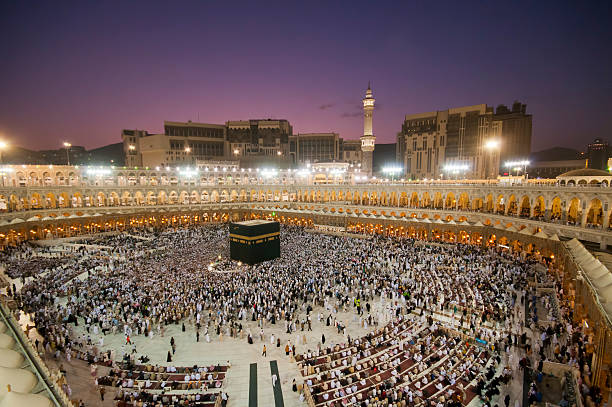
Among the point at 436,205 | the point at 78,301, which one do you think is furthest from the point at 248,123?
the point at 78,301

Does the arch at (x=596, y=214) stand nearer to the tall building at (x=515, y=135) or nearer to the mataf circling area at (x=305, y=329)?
the mataf circling area at (x=305, y=329)

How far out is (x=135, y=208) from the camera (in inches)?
1510

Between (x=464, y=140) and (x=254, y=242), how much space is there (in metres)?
50.8

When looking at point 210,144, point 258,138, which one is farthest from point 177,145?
point 258,138

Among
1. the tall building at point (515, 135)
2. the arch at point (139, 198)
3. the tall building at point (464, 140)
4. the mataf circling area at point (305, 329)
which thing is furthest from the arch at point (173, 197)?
the tall building at point (515, 135)

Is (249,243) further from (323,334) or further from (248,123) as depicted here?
(248,123)

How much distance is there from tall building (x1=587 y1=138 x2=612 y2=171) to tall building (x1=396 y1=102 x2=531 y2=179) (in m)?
12.7

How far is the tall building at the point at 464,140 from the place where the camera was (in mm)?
56625

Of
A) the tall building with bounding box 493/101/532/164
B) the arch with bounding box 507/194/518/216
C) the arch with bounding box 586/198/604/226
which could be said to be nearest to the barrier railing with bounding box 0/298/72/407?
the arch with bounding box 586/198/604/226

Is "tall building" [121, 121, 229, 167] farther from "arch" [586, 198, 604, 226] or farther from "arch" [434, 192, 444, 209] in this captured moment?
"arch" [586, 198, 604, 226]

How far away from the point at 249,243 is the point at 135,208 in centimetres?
2313

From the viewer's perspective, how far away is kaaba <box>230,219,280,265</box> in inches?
898

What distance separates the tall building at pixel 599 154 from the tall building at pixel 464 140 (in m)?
12.7

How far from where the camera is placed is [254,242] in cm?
2286
